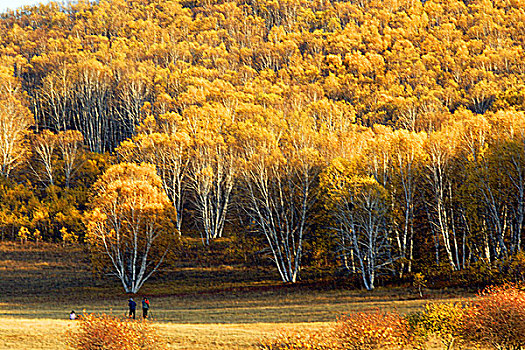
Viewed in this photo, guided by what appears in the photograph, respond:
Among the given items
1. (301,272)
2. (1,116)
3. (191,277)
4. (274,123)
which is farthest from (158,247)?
(1,116)

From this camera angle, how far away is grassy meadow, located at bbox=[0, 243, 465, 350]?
2708cm

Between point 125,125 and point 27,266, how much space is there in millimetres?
42592

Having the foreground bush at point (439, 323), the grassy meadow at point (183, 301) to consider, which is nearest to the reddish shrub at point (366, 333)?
the foreground bush at point (439, 323)

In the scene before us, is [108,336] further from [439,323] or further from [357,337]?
[439,323]

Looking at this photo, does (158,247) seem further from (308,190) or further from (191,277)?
(308,190)

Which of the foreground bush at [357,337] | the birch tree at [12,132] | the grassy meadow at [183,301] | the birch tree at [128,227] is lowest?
the grassy meadow at [183,301]

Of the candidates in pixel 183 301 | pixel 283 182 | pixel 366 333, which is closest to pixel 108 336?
pixel 366 333

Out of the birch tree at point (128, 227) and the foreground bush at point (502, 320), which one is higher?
the birch tree at point (128, 227)

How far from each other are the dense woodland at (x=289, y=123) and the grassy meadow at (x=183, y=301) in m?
4.35

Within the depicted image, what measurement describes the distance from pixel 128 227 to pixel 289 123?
1234 inches

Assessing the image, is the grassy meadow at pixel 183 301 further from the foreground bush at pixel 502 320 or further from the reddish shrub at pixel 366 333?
the foreground bush at pixel 502 320

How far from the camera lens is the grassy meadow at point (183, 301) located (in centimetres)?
2708

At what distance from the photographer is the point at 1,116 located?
81.8 m

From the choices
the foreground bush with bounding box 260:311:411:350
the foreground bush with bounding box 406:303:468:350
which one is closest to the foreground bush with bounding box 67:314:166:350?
the foreground bush with bounding box 260:311:411:350
